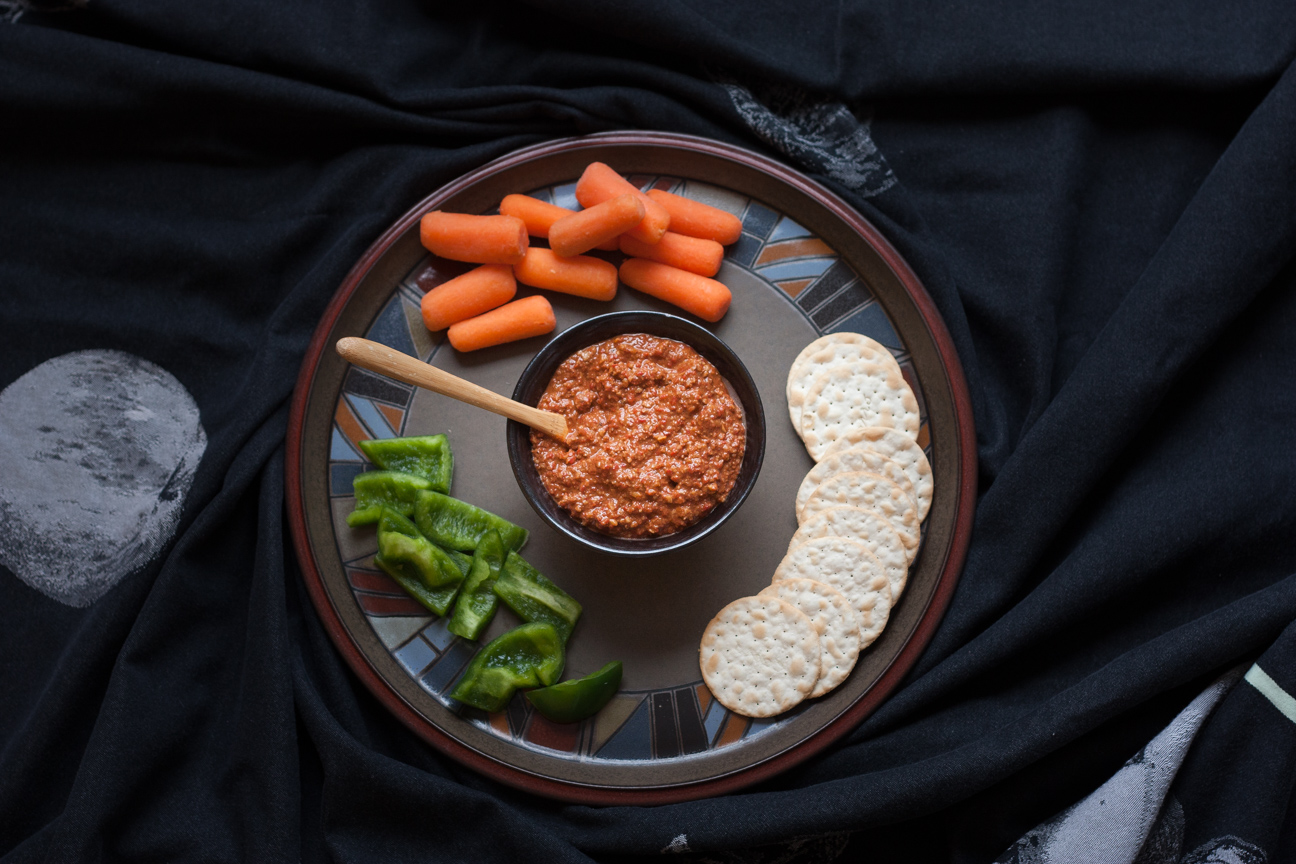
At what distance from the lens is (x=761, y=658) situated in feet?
7.90

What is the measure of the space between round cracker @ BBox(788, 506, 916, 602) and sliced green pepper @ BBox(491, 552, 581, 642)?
0.70 meters

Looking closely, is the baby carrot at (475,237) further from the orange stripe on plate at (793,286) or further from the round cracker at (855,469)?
the round cracker at (855,469)

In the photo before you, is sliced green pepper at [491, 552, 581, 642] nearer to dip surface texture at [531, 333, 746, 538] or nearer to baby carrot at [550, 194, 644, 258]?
dip surface texture at [531, 333, 746, 538]

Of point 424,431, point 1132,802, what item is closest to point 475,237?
point 424,431

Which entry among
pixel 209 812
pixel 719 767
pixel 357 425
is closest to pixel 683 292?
pixel 357 425

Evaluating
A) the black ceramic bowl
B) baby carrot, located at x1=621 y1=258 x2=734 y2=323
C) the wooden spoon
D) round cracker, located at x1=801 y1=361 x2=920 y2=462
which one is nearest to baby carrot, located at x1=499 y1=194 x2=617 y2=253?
baby carrot, located at x1=621 y1=258 x2=734 y2=323

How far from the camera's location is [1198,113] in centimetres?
264

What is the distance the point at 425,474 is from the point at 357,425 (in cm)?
→ 24

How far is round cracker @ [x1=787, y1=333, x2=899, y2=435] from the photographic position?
2.52m

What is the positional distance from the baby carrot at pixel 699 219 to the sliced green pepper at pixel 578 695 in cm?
115

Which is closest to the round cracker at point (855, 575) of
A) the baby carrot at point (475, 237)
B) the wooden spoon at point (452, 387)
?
the wooden spoon at point (452, 387)

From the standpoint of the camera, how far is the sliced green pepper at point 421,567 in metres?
2.39

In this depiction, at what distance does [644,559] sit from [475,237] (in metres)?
0.94

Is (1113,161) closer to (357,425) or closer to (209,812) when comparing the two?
(357,425)
